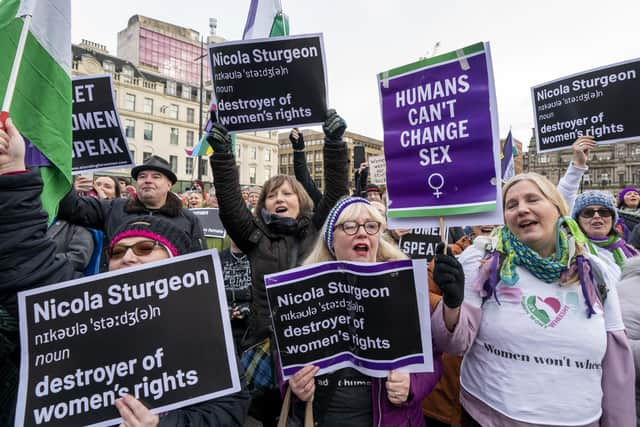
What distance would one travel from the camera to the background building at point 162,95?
47.8 metres

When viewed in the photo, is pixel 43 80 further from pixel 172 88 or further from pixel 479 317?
pixel 172 88

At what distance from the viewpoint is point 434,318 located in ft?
7.22

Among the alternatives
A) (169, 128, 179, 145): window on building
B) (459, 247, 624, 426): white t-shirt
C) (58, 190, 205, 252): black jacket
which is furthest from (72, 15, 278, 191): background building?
(459, 247, 624, 426): white t-shirt

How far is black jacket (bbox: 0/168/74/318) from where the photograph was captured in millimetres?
1743

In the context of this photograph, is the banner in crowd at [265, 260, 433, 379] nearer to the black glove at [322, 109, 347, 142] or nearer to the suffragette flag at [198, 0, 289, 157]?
the black glove at [322, 109, 347, 142]

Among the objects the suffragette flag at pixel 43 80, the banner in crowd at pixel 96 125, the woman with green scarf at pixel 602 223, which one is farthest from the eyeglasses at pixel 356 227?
the banner in crowd at pixel 96 125

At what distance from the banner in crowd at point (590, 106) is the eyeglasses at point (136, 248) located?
14.4 ft

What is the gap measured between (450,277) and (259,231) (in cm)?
154

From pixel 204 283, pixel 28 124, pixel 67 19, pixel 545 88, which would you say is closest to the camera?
pixel 204 283

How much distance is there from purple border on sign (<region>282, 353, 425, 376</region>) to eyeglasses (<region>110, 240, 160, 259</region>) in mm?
870

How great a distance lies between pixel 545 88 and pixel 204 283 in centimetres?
468

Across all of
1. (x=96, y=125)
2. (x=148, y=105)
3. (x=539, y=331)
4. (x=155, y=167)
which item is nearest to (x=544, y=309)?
(x=539, y=331)

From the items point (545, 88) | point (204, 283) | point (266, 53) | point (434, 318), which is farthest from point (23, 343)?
point (545, 88)

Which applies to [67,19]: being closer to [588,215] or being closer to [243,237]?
[243,237]
